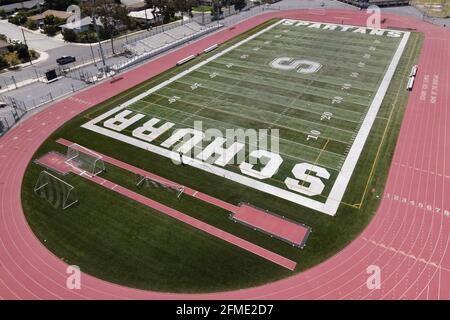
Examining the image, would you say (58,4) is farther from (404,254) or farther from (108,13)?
(404,254)

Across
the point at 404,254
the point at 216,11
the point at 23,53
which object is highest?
the point at 216,11

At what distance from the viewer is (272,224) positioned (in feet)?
91.7

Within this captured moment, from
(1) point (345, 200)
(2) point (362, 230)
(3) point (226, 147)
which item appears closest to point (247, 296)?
(2) point (362, 230)

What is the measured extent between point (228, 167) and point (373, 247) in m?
15.0

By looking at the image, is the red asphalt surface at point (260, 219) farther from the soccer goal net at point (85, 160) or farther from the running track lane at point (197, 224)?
the soccer goal net at point (85, 160)

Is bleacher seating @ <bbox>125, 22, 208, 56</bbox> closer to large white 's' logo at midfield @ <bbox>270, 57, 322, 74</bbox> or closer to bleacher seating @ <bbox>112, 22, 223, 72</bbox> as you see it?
bleacher seating @ <bbox>112, 22, 223, 72</bbox>

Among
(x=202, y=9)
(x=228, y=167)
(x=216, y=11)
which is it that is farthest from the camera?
(x=202, y=9)

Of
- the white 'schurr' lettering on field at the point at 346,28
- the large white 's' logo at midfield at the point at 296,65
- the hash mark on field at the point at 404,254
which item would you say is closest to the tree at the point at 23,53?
the large white 's' logo at midfield at the point at 296,65

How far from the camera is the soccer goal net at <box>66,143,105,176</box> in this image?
34.7m

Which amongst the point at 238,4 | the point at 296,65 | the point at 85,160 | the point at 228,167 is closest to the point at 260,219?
the point at 228,167

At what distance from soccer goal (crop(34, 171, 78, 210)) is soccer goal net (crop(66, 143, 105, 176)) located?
9.30 ft

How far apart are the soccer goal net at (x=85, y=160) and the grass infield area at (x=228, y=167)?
53.4 inches

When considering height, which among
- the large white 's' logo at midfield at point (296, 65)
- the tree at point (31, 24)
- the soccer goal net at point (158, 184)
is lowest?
the soccer goal net at point (158, 184)

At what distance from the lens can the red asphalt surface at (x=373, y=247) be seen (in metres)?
23.0
